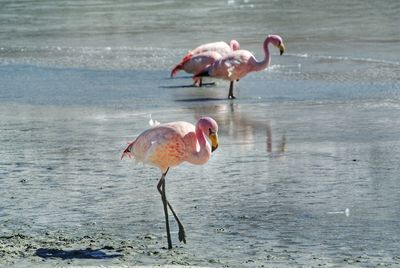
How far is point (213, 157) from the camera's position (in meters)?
11.9

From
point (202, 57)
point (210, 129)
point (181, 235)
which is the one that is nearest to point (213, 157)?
point (210, 129)

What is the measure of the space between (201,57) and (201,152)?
1009cm

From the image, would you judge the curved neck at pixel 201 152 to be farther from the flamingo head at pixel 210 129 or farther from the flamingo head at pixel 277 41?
the flamingo head at pixel 277 41

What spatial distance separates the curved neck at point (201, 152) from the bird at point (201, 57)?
381 inches

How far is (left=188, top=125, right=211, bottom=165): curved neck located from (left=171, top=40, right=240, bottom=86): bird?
9.68 m

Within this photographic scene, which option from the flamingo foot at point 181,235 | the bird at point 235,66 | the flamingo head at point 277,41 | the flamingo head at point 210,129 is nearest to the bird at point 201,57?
the bird at point 235,66

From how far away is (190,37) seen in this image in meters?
25.4

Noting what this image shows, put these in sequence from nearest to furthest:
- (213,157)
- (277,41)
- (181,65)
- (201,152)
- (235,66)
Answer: (201,152) → (213,157) → (235,66) → (277,41) → (181,65)

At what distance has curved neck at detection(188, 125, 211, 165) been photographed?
8.80 meters

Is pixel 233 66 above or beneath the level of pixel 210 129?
beneath

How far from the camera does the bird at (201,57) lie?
738 inches

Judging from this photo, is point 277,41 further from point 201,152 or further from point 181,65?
point 201,152

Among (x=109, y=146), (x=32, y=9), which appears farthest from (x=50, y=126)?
(x=32, y=9)

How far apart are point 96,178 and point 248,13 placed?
2054cm
